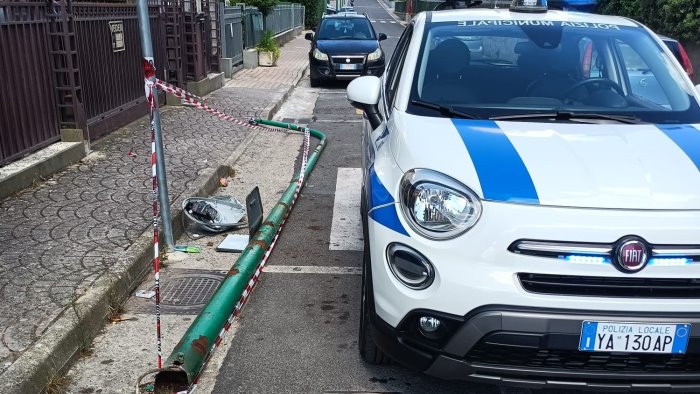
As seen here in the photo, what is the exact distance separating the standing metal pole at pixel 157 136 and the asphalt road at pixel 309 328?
863mm

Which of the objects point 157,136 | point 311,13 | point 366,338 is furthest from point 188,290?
point 311,13

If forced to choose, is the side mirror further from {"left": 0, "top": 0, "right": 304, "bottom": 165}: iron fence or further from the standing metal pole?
{"left": 0, "top": 0, "right": 304, "bottom": 165}: iron fence

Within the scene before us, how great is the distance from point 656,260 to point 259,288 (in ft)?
9.26

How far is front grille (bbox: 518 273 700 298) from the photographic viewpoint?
276cm

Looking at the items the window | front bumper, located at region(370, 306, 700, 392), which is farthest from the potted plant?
front bumper, located at region(370, 306, 700, 392)

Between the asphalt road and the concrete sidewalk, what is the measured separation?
0.88 metres

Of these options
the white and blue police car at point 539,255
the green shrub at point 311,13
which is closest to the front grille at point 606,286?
the white and blue police car at point 539,255

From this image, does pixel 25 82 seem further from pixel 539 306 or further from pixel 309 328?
pixel 539 306

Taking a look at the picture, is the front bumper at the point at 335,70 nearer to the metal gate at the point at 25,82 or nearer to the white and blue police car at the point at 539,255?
the metal gate at the point at 25,82

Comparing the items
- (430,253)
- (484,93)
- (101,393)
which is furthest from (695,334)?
(101,393)

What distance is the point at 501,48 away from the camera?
435 cm

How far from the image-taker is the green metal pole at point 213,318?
Result: 3.33 metres

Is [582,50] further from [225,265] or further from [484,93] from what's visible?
[225,265]

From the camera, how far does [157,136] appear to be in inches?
194
